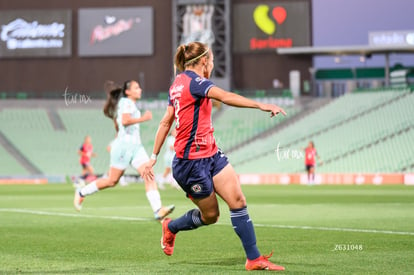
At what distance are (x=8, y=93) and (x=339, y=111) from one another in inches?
948

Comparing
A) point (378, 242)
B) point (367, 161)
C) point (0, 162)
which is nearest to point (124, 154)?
point (378, 242)

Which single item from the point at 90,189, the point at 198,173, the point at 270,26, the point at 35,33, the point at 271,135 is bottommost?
the point at 271,135

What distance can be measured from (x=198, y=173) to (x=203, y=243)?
315cm

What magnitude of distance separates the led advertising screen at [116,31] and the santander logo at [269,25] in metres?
7.35

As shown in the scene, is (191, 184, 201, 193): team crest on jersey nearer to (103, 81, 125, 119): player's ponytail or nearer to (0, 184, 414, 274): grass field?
(0, 184, 414, 274): grass field

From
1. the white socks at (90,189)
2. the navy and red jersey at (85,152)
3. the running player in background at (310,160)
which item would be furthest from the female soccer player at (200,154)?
the running player in background at (310,160)

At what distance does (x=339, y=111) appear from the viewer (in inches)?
2201

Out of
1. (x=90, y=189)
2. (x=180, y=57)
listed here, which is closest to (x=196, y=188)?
(x=180, y=57)

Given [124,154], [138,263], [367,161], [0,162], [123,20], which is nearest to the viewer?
[138,263]

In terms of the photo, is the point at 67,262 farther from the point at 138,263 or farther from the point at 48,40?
the point at 48,40

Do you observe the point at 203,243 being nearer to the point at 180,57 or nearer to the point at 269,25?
the point at 180,57

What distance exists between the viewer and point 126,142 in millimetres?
14953

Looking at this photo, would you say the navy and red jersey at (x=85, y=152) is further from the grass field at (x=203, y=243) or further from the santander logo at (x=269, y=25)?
the santander logo at (x=269, y=25)

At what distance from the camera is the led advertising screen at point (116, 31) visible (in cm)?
6091
